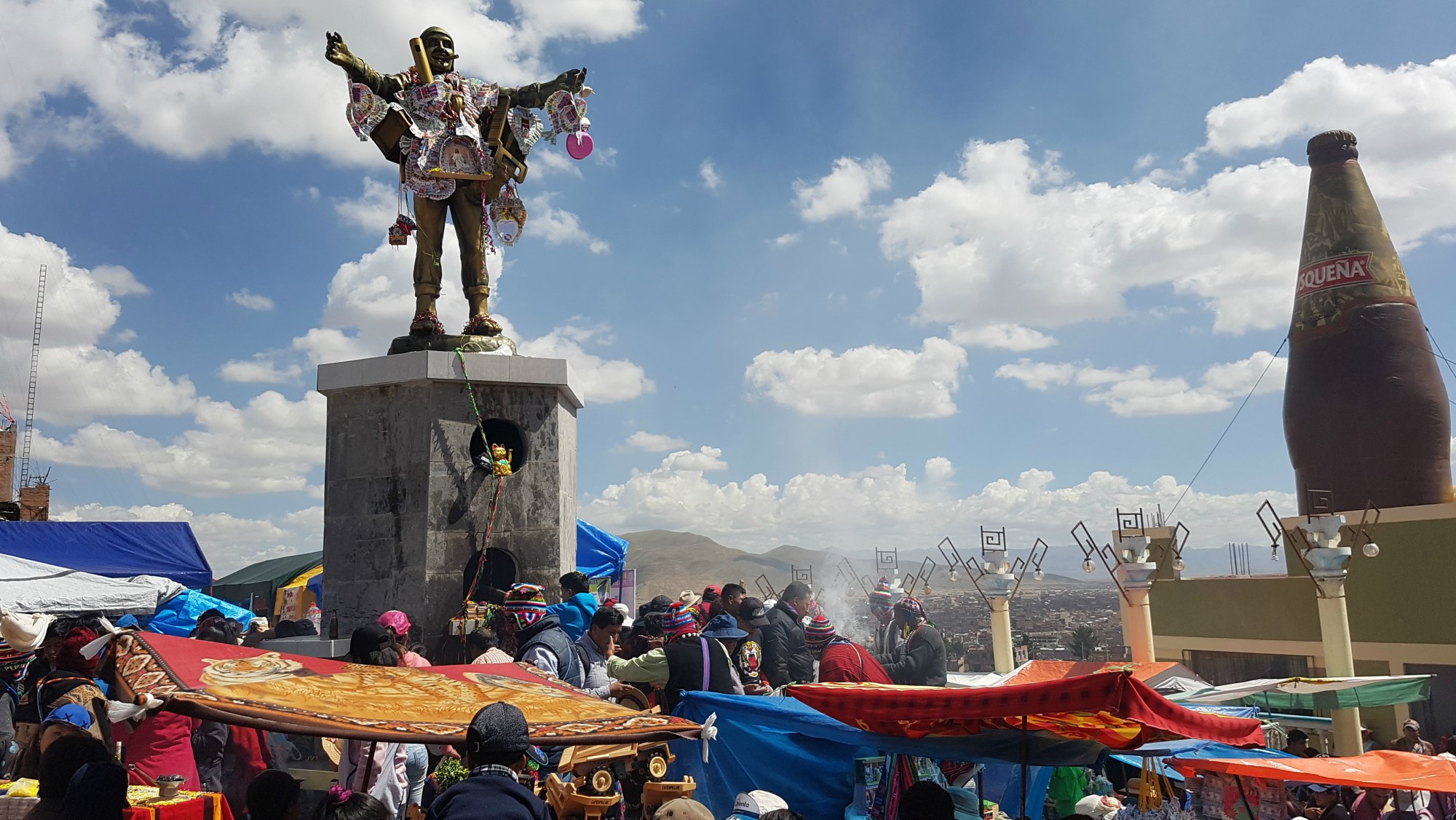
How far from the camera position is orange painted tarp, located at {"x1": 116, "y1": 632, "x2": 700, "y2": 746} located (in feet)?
10.8

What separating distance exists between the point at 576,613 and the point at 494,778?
217 inches

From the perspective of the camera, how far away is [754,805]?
17.2ft

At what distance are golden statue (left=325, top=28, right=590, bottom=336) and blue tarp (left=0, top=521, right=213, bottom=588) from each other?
6.75m

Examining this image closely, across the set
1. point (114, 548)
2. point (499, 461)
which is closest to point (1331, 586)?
point (499, 461)

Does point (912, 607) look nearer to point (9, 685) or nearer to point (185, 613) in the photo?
point (9, 685)

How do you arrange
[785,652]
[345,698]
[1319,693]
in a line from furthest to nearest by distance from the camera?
[1319,693] → [785,652] → [345,698]

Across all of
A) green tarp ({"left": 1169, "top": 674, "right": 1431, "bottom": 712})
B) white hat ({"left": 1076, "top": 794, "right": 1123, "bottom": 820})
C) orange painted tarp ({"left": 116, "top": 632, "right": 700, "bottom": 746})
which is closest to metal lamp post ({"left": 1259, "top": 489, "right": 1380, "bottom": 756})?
green tarp ({"left": 1169, "top": 674, "right": 1431, "bottom": 712})

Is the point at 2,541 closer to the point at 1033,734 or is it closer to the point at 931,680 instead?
the point at 931,680

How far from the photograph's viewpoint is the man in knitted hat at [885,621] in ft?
29.4

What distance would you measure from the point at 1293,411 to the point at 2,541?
2562 cm

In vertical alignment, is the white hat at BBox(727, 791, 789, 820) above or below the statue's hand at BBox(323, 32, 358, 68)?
below

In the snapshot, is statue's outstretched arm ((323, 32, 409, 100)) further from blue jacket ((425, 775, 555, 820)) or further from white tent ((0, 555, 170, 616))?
blue jacket ((425, 775, 555, 820))

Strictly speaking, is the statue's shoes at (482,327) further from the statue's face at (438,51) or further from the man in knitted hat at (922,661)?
the man in knitted hat at (922,661)

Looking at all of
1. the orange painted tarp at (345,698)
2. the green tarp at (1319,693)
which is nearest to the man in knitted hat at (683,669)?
the orange painted tarp at (345,698)
